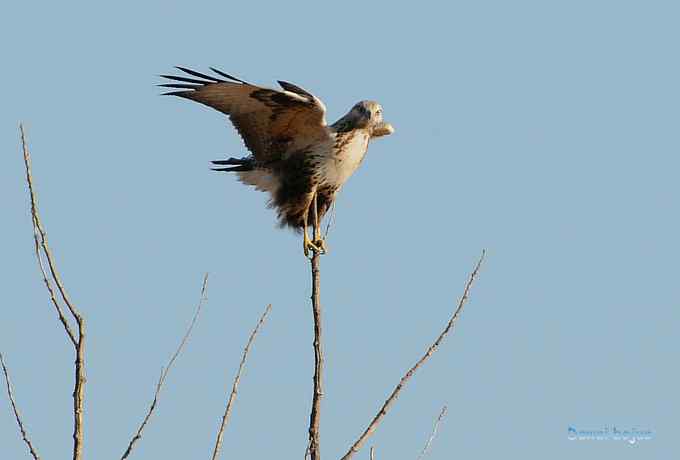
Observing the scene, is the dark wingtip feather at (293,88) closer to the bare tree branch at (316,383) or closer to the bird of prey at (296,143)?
the bird of prey at (296,143)

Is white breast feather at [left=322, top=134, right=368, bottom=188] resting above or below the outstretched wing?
below

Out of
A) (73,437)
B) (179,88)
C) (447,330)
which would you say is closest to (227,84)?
(179,88)

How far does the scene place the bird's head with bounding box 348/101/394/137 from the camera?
754cm

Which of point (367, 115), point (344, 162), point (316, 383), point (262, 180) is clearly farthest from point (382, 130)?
point (316, 383)

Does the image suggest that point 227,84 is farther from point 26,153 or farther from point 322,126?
point 26,153

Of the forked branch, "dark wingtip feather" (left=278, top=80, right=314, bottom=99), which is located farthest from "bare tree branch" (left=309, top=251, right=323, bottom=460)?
"dark wingtip feather" (left=278, top=80, right=314, bottom=99)

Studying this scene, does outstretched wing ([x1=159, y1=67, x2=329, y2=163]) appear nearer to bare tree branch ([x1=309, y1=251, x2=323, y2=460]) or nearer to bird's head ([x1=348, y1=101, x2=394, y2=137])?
bird's head ([x1=348, y1=101, x2=394, y2=137])

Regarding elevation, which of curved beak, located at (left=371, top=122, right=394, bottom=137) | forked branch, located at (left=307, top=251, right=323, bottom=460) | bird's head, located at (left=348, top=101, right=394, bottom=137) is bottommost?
forked branch, located at (left=307, top=251, right=323, bottom=460)

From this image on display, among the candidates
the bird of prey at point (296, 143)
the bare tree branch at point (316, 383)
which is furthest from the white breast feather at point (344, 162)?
the bare tree branch at point (316, 383)

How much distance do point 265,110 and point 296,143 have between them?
16.2 inches

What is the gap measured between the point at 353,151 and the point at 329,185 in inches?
11.4

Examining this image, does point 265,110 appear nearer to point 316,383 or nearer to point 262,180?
point 262,180

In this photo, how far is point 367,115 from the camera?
7.55 metres

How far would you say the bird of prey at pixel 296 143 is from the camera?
7215 millimetres
